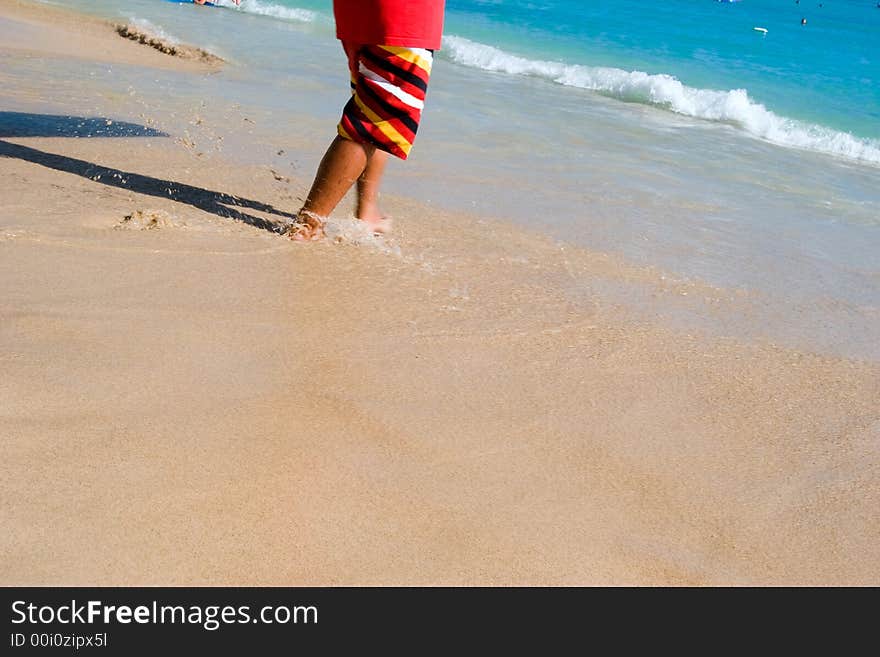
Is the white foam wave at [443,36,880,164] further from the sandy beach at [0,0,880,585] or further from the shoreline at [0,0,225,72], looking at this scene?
the sandy beach at [0,0,880,585]

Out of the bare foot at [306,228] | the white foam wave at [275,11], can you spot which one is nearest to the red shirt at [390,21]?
the bare foot at [306,228]

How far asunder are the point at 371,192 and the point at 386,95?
0.40m

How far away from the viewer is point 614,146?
6.60 m

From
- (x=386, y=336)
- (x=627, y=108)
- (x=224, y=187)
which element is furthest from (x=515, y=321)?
(x=627, y=108)

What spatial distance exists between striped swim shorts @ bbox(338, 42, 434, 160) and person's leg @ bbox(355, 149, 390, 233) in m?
0.11

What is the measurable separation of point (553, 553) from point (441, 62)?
32.0 feet

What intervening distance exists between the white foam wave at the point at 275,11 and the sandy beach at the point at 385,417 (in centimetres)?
1140

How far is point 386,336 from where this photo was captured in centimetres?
280

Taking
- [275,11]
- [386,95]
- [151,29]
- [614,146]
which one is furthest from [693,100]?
[275,11]

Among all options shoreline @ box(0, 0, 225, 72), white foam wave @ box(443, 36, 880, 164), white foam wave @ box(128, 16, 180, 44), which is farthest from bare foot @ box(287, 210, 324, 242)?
white foam wave @ box(443, 36, 880, 164)

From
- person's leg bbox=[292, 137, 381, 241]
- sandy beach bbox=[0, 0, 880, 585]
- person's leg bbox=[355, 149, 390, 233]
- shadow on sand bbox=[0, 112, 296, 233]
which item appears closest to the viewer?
sandy beach bbox=[0, 0, 880, 585]

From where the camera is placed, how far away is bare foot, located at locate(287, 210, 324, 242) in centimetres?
355

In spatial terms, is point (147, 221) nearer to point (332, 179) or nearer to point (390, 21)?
point (332, 179)

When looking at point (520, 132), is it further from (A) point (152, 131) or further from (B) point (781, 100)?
(B) point (781, 100)
